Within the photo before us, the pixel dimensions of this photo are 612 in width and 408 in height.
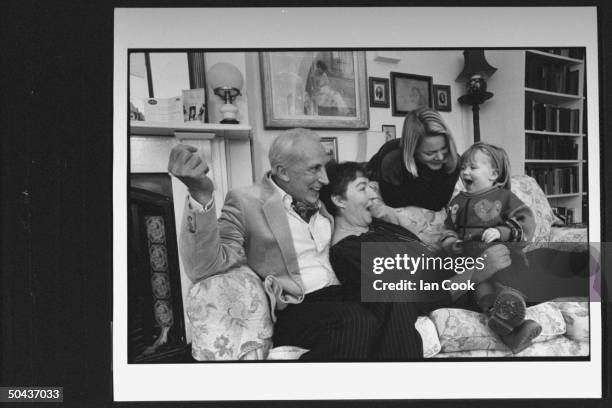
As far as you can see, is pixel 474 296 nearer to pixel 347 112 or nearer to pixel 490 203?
pixel 490 203

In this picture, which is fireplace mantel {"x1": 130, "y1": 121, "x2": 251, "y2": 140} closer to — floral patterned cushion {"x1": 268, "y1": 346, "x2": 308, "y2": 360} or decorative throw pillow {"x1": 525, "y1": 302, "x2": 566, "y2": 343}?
floral patterned cushion {"x1": 268, "y1": 346, "x2": 308, "y2": 360}

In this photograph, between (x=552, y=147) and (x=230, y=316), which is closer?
(x=230, y=316)

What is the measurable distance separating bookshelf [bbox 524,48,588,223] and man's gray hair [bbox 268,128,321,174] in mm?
1073

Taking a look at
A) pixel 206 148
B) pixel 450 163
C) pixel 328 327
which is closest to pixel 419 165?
pixel 450 163

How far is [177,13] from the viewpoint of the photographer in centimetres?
235

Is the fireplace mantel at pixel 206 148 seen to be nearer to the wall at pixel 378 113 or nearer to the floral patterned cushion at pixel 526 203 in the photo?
the wall at pixel 378 113

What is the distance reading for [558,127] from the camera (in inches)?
93.4

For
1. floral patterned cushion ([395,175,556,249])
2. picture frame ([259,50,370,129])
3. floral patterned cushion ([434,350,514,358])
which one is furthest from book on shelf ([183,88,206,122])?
floral patterned cushion ([434,350,514,358])

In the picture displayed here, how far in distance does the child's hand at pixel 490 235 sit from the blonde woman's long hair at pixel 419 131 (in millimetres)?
396

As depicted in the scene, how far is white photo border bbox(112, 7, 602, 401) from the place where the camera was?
234 centimetres

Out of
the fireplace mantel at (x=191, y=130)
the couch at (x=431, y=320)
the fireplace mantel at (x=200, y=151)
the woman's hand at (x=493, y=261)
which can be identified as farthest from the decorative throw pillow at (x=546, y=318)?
the fireplace mantel at (x=191, y=130)

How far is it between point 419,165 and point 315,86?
636 millimetres

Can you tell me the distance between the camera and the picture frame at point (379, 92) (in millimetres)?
2359
